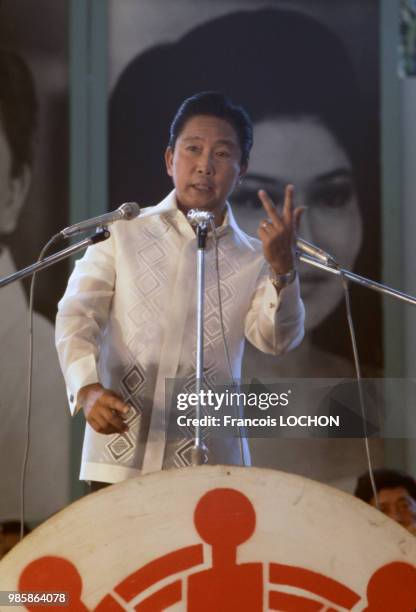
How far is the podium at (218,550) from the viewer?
3.90 feet

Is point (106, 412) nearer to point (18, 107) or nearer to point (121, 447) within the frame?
point (121, 447)

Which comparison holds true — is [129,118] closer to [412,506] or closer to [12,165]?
[12,165]

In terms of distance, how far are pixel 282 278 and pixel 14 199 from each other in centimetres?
97

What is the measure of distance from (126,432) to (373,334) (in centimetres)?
96

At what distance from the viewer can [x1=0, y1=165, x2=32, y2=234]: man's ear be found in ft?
7.47

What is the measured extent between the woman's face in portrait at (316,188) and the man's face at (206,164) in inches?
14.8

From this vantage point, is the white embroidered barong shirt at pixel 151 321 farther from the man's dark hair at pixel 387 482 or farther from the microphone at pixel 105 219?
the man's dark hair at pixel 387 482

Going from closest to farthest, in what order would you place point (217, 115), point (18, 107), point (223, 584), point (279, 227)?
point (223, 584) → point (279, 227) → point (217, 115) → point (18, 107)

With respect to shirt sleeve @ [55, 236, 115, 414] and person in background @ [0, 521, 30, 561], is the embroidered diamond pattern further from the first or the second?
person in background @ [0, 521, 30, 561]

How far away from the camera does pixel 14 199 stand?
2.29 metres

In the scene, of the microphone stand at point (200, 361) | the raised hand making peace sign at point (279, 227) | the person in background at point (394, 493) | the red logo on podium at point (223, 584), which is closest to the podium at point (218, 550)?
the red logo on podium at point (223, 584)

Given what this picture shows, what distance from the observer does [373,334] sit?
2.36 metres

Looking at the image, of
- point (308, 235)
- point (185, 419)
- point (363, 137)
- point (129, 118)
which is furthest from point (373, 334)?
point (185, 419)

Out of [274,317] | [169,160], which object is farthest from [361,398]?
[169,160]
